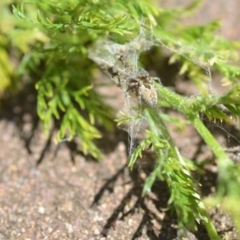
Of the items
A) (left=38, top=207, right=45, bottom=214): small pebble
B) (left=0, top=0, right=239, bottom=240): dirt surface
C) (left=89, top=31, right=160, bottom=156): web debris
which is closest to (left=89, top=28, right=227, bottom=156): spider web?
(left=89, top=31, right=160, bottom=156): web debris

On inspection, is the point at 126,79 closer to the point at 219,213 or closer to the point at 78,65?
the point at 78,65

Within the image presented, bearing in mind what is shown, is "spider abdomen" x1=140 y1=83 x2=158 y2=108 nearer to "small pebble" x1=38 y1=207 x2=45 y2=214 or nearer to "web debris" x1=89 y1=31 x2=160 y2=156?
"web debris" x1=89 y1=31 x2=160 y2=156

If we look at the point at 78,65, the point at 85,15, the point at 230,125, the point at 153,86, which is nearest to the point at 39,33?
the point at 78,65

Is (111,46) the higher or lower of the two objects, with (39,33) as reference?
higher

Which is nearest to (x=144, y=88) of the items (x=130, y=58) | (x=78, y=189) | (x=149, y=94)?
(x=149, y=94)

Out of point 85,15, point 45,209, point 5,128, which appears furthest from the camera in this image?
point 5,128

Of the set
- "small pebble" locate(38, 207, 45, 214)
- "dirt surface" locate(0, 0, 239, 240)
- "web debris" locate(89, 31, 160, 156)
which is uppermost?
"web debris" locate(89, 31, 160, 156)

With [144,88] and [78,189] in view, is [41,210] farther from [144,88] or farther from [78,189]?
[144,88]

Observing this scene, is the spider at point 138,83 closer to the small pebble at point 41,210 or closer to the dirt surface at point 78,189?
the dirt surface at point 78,189
